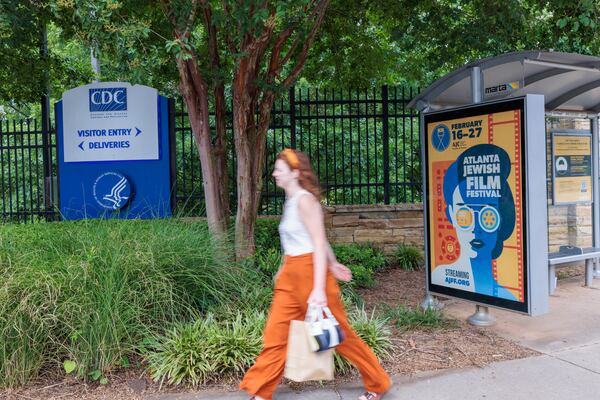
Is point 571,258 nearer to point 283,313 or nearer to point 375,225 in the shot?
point 375,225

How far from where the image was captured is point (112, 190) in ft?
26.8

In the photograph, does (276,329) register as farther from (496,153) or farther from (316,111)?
(316,111)

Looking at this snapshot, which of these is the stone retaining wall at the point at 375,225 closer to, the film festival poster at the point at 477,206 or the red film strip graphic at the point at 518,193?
the film festival poster at the point at 477,206

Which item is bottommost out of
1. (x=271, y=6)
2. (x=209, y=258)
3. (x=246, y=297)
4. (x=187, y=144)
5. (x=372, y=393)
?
(x=372, y=393)

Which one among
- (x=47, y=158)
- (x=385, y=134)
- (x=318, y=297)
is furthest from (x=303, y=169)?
(x=47, y=158)

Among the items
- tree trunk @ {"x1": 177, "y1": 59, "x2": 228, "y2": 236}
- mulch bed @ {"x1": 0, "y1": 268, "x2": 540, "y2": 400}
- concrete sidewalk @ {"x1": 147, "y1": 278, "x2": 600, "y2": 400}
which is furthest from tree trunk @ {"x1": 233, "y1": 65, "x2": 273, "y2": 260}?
concrete sidewalk @ {"x1": 147, "y1": 278, "x2": 600, "y2": 400}

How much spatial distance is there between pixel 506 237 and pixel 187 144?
657 cm

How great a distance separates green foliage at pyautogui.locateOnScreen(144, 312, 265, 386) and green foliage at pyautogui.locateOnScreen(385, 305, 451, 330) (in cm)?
163

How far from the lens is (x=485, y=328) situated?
5.55 m

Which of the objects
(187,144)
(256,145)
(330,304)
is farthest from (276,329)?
(187,144)

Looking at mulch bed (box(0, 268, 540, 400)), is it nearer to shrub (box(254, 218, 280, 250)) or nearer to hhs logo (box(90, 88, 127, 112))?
shrub (box(254, 218, 280, 250))

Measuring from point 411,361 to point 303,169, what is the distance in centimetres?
205

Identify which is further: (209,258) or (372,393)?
(209,258)

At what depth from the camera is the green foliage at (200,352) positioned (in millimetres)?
4215
